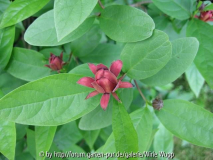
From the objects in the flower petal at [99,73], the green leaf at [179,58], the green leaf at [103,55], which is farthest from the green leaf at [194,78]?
the flower petal at [99,73]

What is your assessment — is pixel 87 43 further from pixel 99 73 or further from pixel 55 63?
pixel 99 73

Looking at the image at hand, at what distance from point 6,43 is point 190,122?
2.18ft

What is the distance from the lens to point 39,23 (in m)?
0.75

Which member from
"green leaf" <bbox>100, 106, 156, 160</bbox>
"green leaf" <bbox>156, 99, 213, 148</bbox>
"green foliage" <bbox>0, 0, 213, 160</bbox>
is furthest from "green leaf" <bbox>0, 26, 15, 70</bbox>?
"green leaf" <bbox>156, 99, 213, 148</bbox>

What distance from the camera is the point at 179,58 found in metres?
0.73

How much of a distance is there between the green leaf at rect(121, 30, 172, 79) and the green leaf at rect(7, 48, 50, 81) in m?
0.35

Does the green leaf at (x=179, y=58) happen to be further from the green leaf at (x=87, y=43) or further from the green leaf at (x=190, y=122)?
the green leaf at (x=87, y=43)

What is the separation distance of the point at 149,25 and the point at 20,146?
78 centimetres

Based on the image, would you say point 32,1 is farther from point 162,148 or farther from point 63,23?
point 162,148

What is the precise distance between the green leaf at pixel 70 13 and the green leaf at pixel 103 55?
0.49 meters

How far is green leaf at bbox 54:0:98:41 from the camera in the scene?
0.54 meters

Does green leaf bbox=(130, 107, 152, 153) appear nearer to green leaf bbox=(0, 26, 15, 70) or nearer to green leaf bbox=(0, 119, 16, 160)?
green leaf bbox=(0, 119, 16, 160)

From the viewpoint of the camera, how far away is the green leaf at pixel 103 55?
1047 millimetres

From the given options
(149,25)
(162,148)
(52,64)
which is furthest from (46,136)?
(162,148)
